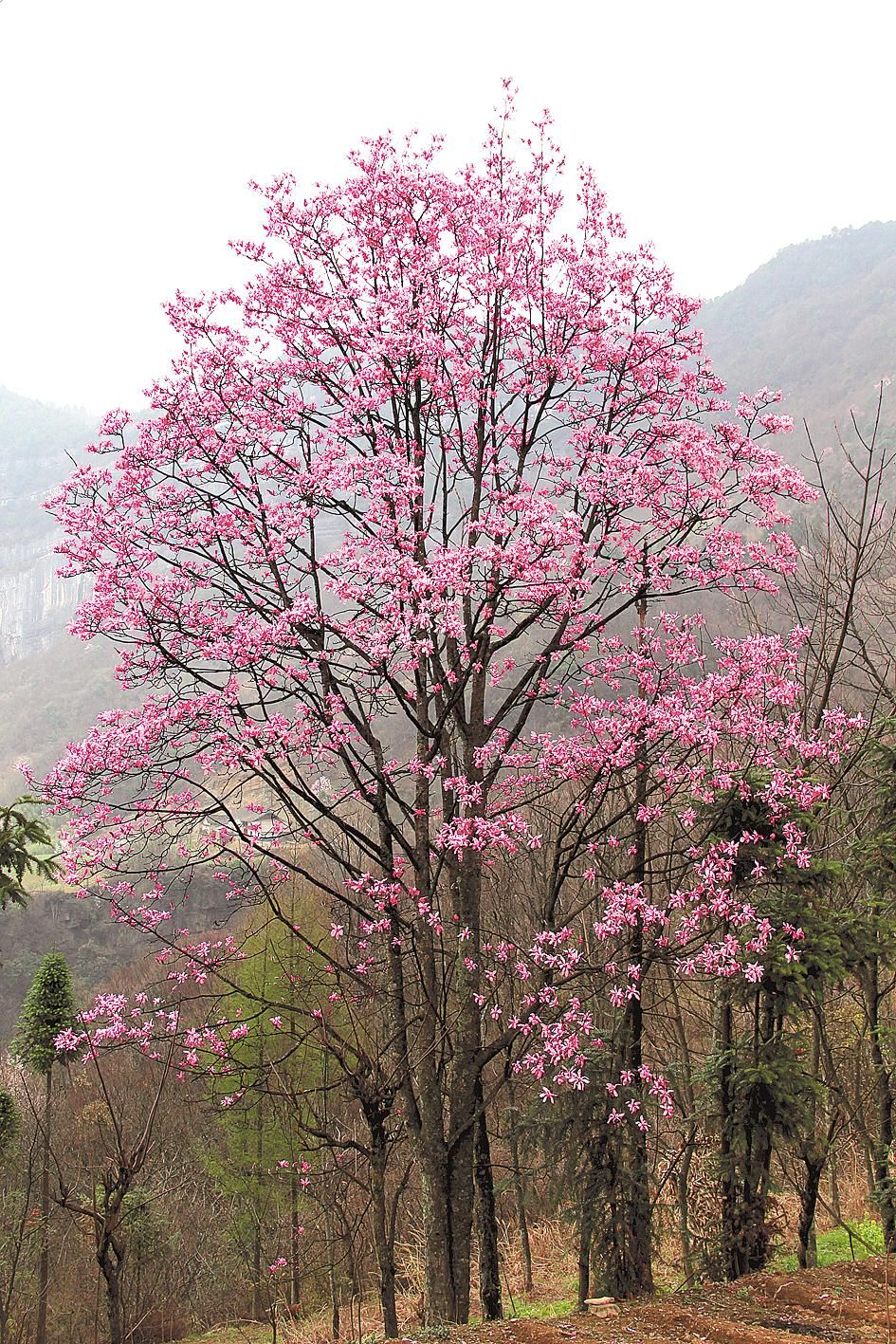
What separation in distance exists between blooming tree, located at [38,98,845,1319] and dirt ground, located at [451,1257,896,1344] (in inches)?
54.4

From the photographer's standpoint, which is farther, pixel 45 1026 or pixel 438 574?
pixel 45 1026

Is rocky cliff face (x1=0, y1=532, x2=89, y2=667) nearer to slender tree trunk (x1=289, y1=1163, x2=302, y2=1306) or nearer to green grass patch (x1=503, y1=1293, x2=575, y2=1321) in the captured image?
slender tree trunk (x1=289, y1=1163, x2=302, y2=1306)

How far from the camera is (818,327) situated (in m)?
113

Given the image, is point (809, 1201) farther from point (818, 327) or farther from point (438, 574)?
point (818, 327)

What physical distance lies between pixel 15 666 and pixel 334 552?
445 feet

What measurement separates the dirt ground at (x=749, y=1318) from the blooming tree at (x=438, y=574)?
54.4 inches

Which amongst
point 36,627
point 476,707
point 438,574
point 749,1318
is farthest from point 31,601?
point 749,1318

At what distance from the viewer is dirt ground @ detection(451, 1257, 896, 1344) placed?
221 inches

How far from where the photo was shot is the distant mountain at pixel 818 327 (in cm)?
9619

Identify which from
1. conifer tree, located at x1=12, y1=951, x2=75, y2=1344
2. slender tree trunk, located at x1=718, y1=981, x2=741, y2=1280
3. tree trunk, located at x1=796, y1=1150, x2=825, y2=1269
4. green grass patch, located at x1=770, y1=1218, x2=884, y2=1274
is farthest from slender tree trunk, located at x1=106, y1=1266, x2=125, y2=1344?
conifer tree, located at x1=12, y1=951, x2=75, y2=1344

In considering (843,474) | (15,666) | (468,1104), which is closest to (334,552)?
(468,1104)

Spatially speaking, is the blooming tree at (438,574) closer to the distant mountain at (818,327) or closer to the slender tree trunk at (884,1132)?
the slender tree trunk at (884,1132)

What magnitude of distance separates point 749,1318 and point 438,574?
17.9ft

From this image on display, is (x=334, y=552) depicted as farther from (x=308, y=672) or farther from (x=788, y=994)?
(x=788, y=994)
